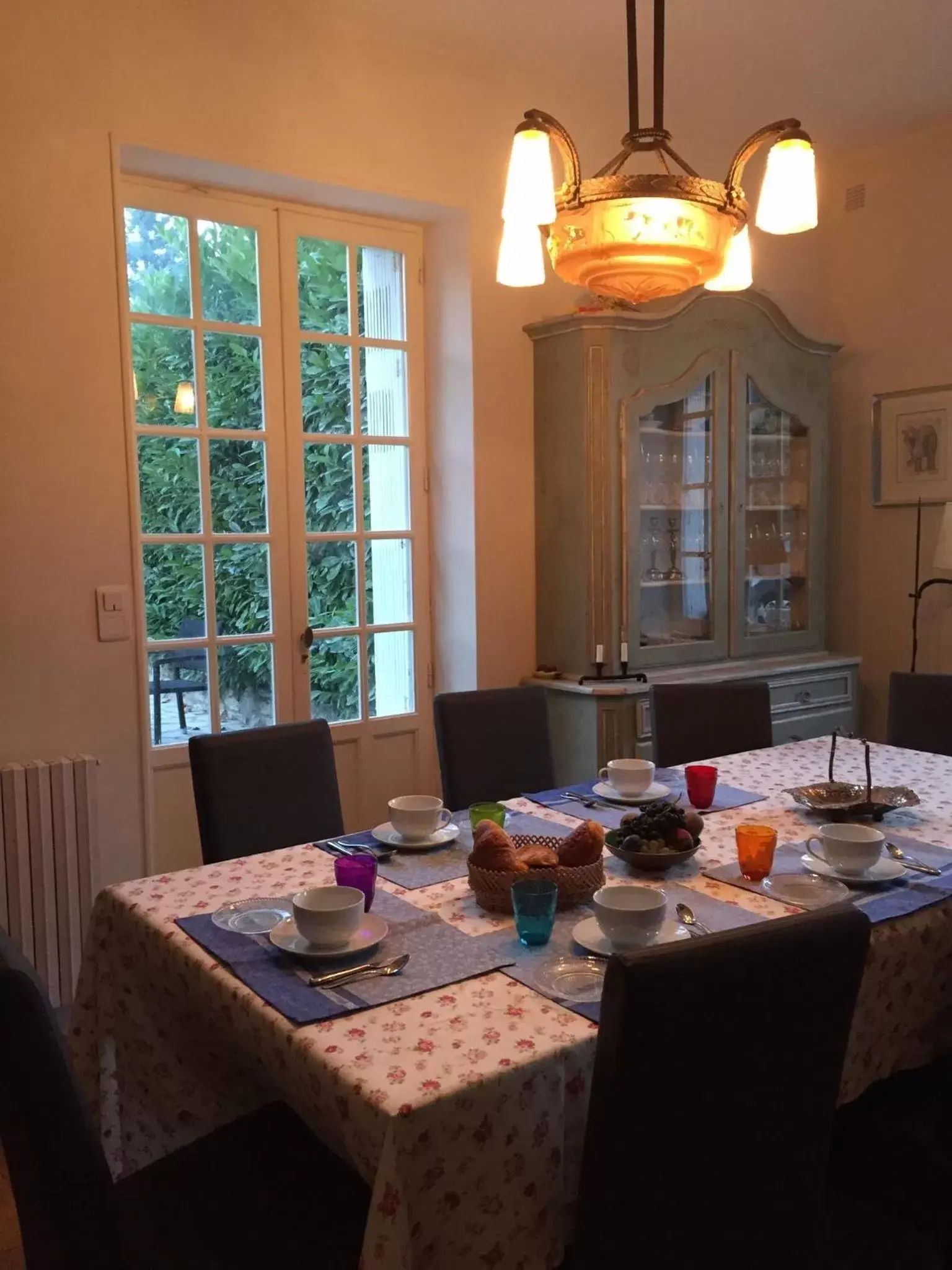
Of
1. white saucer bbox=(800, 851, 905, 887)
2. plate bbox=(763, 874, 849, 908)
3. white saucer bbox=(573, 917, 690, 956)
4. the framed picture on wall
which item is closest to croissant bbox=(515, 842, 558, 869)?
white saucer bbox=(573, 917, 690, 956)

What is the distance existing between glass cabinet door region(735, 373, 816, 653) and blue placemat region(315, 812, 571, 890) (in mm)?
1871

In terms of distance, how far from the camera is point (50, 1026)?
112 cm

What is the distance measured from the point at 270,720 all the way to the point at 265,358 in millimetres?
1122

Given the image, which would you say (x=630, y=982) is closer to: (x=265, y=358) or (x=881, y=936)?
(x=881, y=936)

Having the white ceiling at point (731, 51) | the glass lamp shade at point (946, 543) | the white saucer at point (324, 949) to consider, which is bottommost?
the white saucer at point (324, 949)

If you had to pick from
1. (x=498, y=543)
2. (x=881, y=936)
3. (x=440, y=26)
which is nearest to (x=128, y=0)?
(x=440, y=26)

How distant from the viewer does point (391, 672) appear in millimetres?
3590

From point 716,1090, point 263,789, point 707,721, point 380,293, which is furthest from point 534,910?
point 380,293

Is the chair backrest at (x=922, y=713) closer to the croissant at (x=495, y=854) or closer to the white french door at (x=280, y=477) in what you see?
the white french door at (x=280, y=477)

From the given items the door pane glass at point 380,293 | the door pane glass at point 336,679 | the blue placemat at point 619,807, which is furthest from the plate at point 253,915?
the door pane glass at point 380,293

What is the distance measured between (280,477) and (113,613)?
73 centimetres

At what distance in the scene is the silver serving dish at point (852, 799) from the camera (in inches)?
81.9

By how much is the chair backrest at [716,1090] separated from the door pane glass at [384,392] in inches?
103

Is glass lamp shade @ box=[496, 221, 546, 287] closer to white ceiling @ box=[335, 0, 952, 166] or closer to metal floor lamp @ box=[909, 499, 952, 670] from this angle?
white ceiling @ box=[335, 0, 952, 166]
